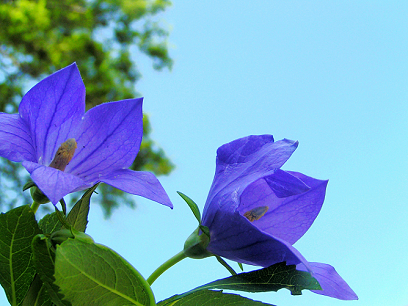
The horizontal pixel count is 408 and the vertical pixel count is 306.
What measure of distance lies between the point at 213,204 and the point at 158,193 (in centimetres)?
4

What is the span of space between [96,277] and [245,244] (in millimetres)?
91

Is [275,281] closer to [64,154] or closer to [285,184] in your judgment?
[285,184]

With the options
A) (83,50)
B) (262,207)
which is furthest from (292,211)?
(83,50)

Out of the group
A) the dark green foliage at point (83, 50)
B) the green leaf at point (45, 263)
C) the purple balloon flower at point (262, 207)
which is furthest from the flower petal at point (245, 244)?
the dark green foliage at point (83, 50)

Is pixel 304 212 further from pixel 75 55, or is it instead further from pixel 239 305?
pixel 75 55

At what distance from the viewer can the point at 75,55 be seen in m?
3.92

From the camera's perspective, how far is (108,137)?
305 millimetres

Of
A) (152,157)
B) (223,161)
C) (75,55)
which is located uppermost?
(75,55)

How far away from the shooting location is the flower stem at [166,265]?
282 mm

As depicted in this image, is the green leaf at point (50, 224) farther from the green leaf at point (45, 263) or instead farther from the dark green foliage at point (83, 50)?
the dark green foliage at point (83, 50)

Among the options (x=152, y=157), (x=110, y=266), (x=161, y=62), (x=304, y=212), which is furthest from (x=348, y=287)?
(x=161, y=62)

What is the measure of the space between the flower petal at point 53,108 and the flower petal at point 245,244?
13 cm

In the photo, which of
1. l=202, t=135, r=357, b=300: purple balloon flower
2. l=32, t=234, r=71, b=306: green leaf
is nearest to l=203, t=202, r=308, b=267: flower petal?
l=202, t=135, r=357, b=300: purple balloon flower

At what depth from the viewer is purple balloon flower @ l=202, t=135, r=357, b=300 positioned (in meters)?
0.25
